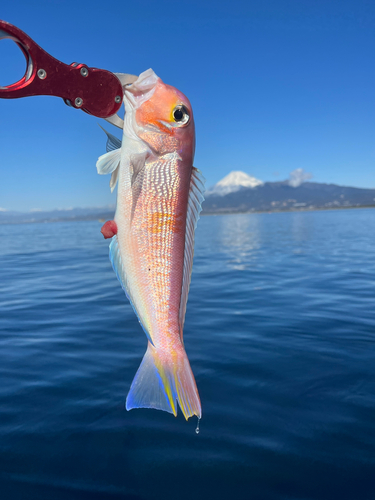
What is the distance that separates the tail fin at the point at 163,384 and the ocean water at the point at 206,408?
162 cm

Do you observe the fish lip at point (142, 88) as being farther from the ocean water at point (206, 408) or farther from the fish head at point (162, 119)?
the ocean water at point (206, 408)

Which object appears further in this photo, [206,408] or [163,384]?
[206,408]

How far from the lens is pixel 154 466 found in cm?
432

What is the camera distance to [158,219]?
282cm

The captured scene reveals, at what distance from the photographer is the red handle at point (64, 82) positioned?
242 centimetres

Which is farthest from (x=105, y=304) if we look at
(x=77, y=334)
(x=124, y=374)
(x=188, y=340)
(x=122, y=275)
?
(x=122, y=275)

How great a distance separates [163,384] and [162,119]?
2.07 metres

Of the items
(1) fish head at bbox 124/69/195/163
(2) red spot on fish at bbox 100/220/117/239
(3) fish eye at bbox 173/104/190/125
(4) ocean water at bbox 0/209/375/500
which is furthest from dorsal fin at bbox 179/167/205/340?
(4) ocean water at bbox 0/209/375/500

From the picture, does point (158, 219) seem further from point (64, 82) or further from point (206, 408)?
point (206, 408)

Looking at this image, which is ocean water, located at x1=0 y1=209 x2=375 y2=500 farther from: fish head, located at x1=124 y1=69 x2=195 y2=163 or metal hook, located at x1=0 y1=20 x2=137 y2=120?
metal hook, located at x1=0 y1=20 x2=137 y2=120

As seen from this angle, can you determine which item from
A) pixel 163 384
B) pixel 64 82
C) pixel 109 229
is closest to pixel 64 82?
pixel 64 82

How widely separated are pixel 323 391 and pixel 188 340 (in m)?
3.36

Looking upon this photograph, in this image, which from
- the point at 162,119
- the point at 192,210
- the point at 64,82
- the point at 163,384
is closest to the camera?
the point at 64,82

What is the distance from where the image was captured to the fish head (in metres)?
2.80
